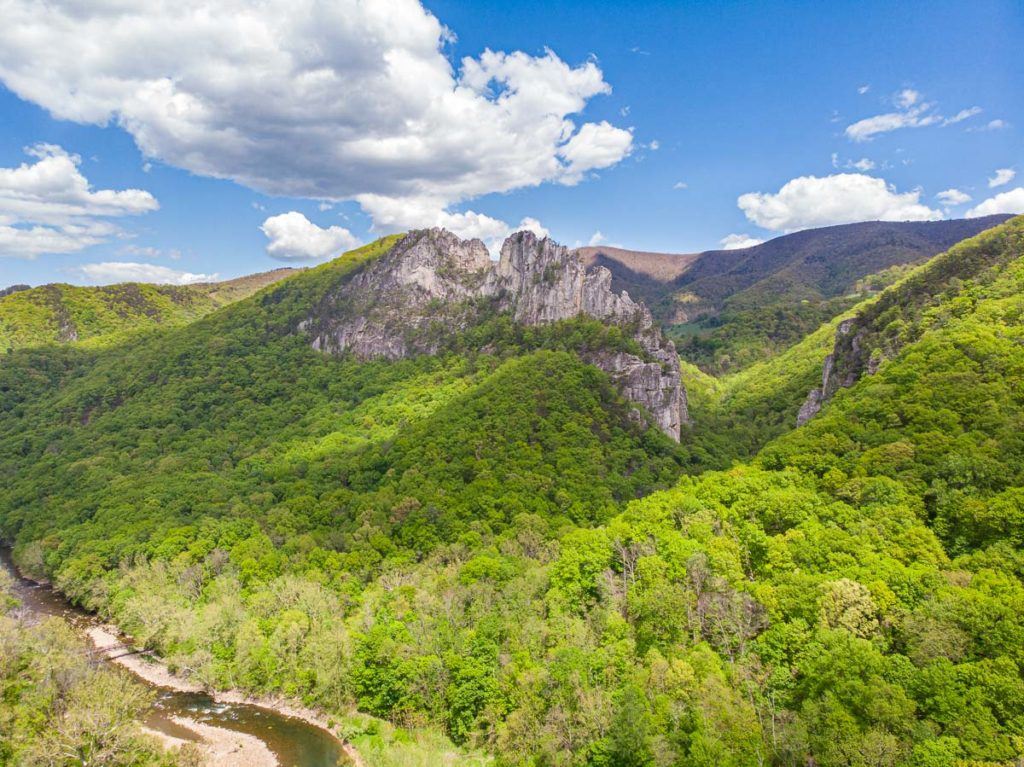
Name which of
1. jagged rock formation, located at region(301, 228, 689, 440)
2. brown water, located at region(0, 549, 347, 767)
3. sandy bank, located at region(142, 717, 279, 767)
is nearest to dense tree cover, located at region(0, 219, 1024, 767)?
brown water, located at region(0, 549, 347, 767)

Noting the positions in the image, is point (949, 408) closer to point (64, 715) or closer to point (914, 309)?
point (914, 309)

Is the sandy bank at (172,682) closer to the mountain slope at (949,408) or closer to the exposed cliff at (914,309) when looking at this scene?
the mountain slope at (949,408)

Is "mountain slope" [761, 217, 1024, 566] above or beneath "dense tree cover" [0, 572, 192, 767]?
above

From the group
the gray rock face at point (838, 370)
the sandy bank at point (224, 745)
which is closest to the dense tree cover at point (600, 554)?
the sandy bank at point (224, 745)

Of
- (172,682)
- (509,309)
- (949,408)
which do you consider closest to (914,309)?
(949,408)

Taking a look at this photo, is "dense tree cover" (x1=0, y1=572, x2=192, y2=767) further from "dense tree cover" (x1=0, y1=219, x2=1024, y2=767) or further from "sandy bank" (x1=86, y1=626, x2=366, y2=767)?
"dense tree cover" (x1=0, y1=219, x2=1024, y2=767)

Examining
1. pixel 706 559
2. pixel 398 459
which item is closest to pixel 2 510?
pixel 398 459

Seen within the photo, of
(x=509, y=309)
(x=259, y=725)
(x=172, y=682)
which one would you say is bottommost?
(x=259, y=725)
